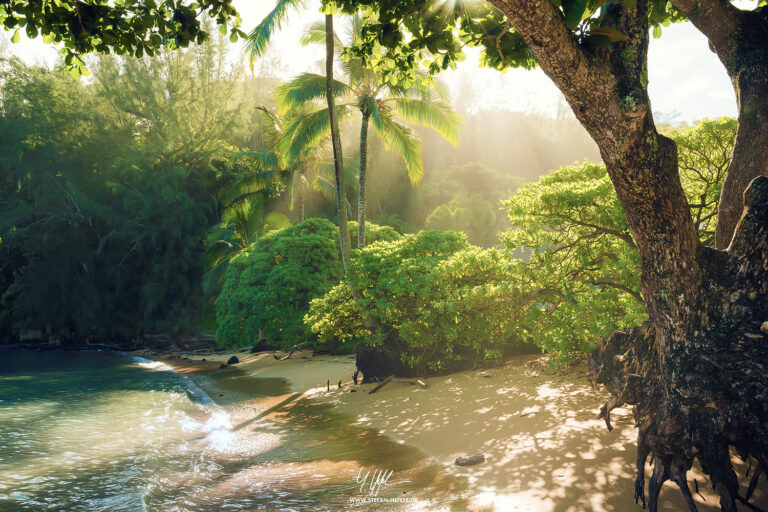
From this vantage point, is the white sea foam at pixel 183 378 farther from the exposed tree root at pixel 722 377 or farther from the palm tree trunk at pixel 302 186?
the exposed tree root at pixel 722 377

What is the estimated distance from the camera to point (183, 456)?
31.4 ft

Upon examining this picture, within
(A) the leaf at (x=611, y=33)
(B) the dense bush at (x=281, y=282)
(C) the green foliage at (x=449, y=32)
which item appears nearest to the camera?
(A) the leaf at (x=611, y=33)

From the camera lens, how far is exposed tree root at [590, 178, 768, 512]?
377 centimetres

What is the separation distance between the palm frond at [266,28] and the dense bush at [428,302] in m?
6.06

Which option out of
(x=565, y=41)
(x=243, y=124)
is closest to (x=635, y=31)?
(x=565, y=41)

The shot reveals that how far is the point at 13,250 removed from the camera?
1350 inches

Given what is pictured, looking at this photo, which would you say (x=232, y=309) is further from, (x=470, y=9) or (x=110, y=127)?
(x=110, y=127)

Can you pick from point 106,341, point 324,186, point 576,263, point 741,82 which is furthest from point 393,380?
point 106,341

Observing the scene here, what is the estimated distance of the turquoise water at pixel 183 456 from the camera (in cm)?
696

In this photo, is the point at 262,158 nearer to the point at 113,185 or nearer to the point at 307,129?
the point at 307,129

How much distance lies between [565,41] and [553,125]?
4558 centimetres

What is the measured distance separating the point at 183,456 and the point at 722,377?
9.20m

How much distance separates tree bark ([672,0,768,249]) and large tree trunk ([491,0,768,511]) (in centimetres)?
74

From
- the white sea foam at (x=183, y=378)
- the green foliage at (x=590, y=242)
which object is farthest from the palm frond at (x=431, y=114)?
the white sea foam at (x=183, y=378)
